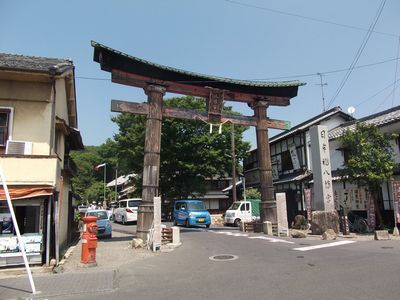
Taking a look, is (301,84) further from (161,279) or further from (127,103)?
(161,279)

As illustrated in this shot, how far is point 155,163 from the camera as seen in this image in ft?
55.3

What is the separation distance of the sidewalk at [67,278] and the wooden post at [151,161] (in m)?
2.72

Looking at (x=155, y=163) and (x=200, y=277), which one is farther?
(x=155, y=163)

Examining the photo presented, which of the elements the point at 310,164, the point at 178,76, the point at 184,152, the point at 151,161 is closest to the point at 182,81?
the point at 178,76

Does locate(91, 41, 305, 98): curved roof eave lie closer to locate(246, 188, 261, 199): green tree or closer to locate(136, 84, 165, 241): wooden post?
locate(136, 84, 165, 241): wooden post

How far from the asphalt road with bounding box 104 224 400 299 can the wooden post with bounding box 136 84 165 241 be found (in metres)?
2.76

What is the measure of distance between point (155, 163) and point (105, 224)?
6386mm

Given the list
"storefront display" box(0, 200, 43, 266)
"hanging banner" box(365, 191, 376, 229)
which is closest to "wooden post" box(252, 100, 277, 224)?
"hanging banner" box(365, 191, 376, 229)

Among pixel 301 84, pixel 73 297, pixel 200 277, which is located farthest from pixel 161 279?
pixel 301 84

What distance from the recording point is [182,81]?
18.8m

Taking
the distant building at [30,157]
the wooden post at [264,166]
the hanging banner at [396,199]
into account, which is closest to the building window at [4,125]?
the distant building at [30,157]

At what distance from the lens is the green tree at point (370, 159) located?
17.8m

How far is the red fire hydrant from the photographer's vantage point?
11.1 meters

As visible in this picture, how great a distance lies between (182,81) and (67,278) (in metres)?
11.9
